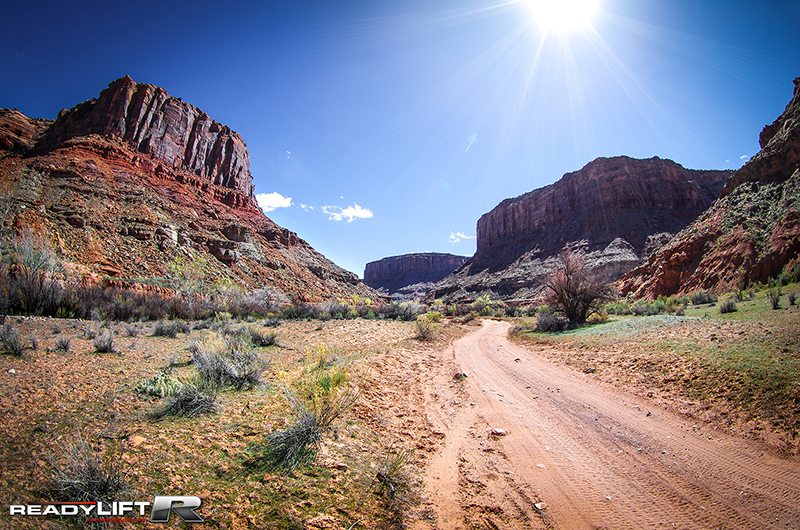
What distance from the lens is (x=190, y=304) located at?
1848cm

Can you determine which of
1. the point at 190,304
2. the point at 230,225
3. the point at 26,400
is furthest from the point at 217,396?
the point at 230,225

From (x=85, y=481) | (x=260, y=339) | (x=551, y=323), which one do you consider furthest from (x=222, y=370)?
(x=551, y=323)

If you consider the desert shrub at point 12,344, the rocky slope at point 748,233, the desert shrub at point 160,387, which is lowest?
the desert shrub at point 160,387

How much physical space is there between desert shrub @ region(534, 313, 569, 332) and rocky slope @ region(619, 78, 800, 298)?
13344 millimetres

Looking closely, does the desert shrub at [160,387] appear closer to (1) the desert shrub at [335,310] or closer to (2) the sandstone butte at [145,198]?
(1) the desert shrub at [335,310]

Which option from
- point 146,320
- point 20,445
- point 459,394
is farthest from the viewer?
point 146,320

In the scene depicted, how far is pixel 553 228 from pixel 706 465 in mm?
77509

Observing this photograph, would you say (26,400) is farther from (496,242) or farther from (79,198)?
(496,242)

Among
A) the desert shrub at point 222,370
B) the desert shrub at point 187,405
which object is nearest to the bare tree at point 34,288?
the desert shrub at point 222,370

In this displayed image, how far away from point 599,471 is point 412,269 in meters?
136

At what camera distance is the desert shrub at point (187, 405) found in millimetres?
3594

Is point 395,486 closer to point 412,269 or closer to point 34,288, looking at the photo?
point 34,288

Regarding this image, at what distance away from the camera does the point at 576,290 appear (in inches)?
603

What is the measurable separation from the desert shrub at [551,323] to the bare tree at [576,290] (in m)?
0.78
